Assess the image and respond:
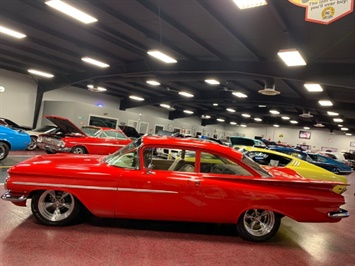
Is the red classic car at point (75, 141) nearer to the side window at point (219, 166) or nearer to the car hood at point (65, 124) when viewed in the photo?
the car hood at point (65, 124)

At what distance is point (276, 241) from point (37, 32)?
10108 mm

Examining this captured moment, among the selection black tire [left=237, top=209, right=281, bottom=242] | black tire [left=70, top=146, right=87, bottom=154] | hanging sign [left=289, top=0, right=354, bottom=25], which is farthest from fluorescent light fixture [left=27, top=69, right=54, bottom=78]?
hanging sign [left=289, top=0, right=354, bottom=25]

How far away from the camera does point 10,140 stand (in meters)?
9.00

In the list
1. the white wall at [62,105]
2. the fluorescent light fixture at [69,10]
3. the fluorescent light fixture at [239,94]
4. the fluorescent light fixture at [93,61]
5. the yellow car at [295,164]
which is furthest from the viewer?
the fluorescent light fixture at [239,94]

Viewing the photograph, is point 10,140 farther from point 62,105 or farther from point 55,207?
point 62,105

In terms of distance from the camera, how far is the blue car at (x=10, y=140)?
884 centimetres

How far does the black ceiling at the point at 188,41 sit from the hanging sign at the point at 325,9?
100 inches

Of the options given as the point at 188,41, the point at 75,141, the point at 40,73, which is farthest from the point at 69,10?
the point at 40,73

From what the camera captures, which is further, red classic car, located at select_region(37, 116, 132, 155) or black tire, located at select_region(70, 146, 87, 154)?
black tire, located at select_region(70, 146, 87, 154)

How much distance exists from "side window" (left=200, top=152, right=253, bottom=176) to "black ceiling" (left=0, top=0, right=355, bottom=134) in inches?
147

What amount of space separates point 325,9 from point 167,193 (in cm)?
318

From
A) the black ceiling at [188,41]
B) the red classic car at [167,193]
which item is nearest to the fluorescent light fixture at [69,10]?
the black ceiling at [188,41]

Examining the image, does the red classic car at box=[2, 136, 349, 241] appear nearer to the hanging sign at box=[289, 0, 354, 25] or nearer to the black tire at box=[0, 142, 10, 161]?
the hanging sign at box=[289, 0, 354, 25]

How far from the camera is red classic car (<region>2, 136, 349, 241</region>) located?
152 inches
